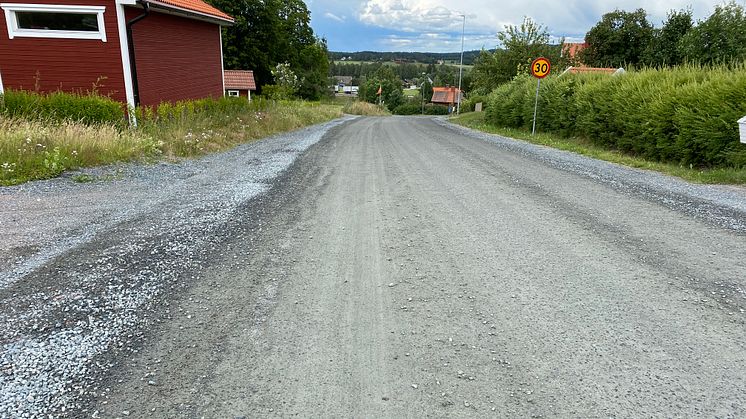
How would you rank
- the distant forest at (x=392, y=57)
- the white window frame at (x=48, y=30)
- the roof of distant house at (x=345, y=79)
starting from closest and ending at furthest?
the white window frame at (x=48, y=30)
the roof of distant house at (x=345, y=79)
the distant forest at (x=392, y=57)

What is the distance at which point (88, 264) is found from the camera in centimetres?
396

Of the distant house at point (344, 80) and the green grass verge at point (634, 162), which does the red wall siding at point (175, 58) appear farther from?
the distant house at point (344, 80)

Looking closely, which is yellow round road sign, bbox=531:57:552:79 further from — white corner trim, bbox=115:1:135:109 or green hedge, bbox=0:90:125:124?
green hedge, bbox=0:90:125:124

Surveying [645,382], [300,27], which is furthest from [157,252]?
[300,27]

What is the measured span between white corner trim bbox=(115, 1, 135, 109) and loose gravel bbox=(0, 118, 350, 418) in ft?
19.0

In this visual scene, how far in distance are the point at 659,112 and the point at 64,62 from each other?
14808mm

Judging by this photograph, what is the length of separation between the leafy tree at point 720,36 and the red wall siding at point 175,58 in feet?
91.1

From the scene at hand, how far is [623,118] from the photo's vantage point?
12.1 meters

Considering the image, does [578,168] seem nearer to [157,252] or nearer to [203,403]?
[157,252]

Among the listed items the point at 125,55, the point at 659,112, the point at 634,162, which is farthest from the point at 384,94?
the point at 634,162

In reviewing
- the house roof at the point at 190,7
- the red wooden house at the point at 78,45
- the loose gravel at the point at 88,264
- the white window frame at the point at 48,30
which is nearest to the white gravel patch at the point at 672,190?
the loose gravel at the point at 88,264

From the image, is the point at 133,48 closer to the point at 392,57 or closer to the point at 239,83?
the point at 239,83

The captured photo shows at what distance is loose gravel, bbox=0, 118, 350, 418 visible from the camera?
2.52 meters

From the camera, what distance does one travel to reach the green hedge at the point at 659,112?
9008 mm
